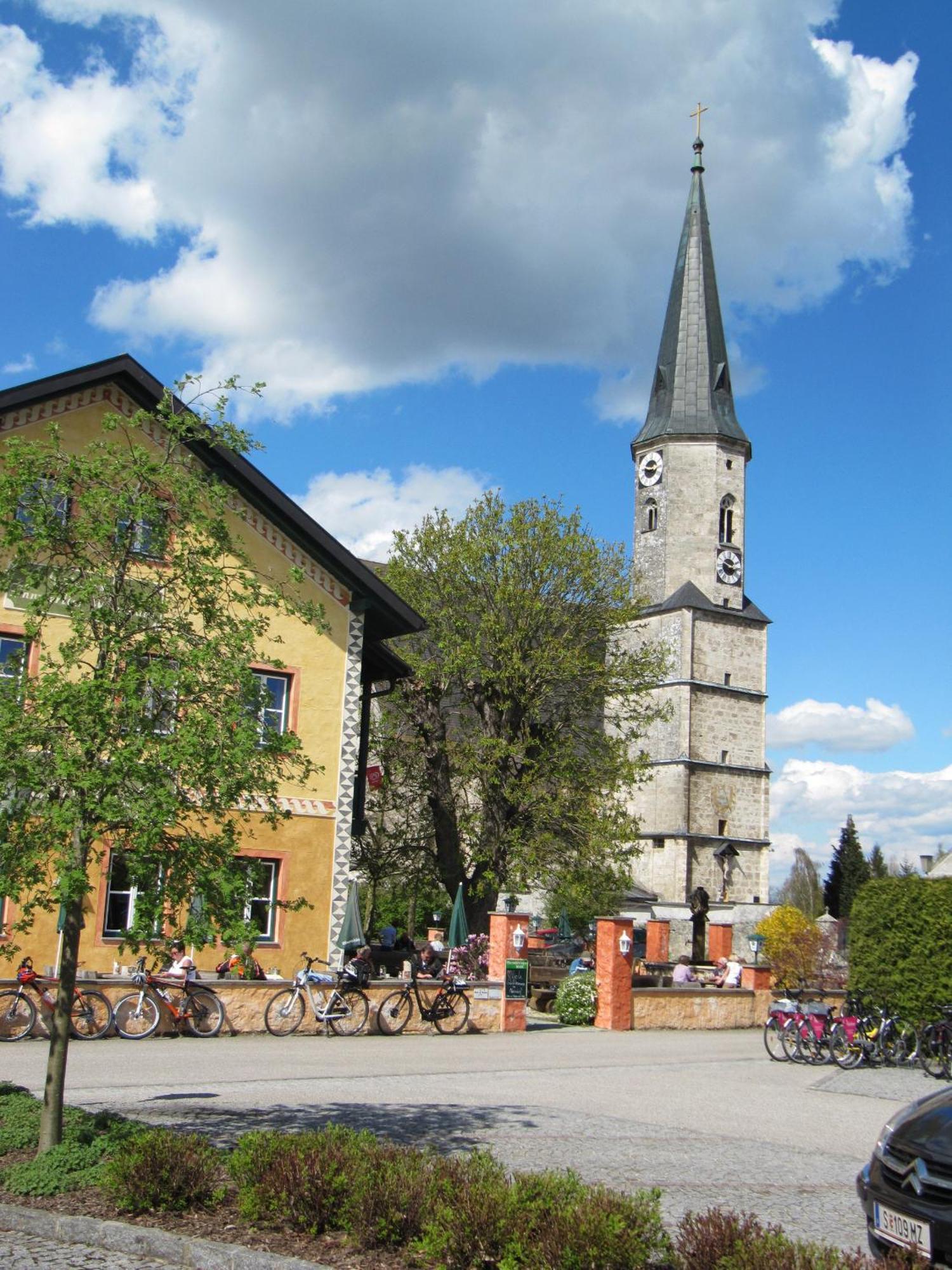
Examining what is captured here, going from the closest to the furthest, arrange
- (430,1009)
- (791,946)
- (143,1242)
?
(143,1242) → (430,1009) → (791,946)

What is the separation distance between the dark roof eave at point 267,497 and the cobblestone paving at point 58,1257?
1425 cm

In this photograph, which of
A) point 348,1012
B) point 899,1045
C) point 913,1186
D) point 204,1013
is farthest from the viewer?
point 348,1012

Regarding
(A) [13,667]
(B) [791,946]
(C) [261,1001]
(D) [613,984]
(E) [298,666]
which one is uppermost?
(E) [298,666]

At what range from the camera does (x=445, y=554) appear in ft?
114

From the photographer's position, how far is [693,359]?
70188 mm

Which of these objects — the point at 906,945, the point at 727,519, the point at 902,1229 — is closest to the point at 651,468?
the point at 727,519

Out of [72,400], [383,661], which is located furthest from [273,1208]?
[383,661]

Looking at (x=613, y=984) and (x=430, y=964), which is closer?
(x=613, y=984)

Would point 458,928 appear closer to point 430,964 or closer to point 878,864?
→ point 430,964

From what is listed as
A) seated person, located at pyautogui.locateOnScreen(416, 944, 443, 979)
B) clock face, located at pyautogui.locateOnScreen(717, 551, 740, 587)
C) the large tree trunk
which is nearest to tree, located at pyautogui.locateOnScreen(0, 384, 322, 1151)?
the large tree trunk

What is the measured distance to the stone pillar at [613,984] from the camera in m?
23.8

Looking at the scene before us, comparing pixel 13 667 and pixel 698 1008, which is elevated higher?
pixel 13 667

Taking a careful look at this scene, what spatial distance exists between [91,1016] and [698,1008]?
41.6 ft

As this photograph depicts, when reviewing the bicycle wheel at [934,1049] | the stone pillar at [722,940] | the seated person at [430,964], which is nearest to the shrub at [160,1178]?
the bicycle wheel at [934,1049]
